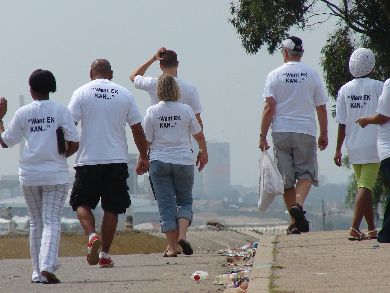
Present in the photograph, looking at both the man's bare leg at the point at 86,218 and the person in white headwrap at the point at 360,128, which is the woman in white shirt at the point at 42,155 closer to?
the man's bare leg at the point at 86,218

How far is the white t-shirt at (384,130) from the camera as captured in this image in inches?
417

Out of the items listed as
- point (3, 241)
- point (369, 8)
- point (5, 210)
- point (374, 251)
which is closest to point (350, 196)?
point (369, 8)

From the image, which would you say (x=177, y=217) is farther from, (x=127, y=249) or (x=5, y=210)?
(x=5, y=210)

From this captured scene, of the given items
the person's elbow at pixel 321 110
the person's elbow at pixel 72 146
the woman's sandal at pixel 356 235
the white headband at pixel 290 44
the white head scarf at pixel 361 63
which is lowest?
the woman's sandal at pixel 356 235

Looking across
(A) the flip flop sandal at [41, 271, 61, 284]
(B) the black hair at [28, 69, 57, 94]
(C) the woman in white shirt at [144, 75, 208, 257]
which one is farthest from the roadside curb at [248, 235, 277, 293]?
(B) the black hair at [28, 69, 57, 94]

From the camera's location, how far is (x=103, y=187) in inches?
428

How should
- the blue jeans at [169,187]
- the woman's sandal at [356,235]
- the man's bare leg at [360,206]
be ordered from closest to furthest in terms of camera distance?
the man's bare leg at [360,206]
the woman's sandal at [356,235]
the blue jeans at [169,187]

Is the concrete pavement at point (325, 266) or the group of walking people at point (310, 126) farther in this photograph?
the group of walking people at point (310, 126)

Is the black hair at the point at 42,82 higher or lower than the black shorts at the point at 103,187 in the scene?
higher

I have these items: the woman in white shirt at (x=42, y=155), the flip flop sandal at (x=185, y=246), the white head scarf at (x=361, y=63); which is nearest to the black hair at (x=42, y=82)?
the woman in white shirt at (x=42, y=155)

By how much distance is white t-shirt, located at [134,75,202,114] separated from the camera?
1216 centimetres

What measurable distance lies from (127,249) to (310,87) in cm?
512

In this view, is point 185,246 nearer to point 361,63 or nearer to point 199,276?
point 361,63

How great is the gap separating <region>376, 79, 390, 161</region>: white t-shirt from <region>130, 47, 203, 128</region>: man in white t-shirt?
2.06 metres
